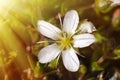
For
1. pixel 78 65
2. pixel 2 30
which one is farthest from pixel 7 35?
pixel 78 65

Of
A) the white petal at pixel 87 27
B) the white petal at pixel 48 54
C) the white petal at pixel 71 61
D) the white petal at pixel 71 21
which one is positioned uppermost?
the white petal at pixel 71 21

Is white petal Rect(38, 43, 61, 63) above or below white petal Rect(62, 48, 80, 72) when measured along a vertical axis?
above

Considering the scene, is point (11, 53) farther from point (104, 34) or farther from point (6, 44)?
point (104, 34)

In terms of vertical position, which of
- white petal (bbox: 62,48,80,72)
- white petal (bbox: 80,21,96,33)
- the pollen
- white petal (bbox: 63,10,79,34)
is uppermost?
white petal (bbox: 63,10,79,34)

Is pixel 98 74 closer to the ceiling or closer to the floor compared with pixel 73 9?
closer to the floor
